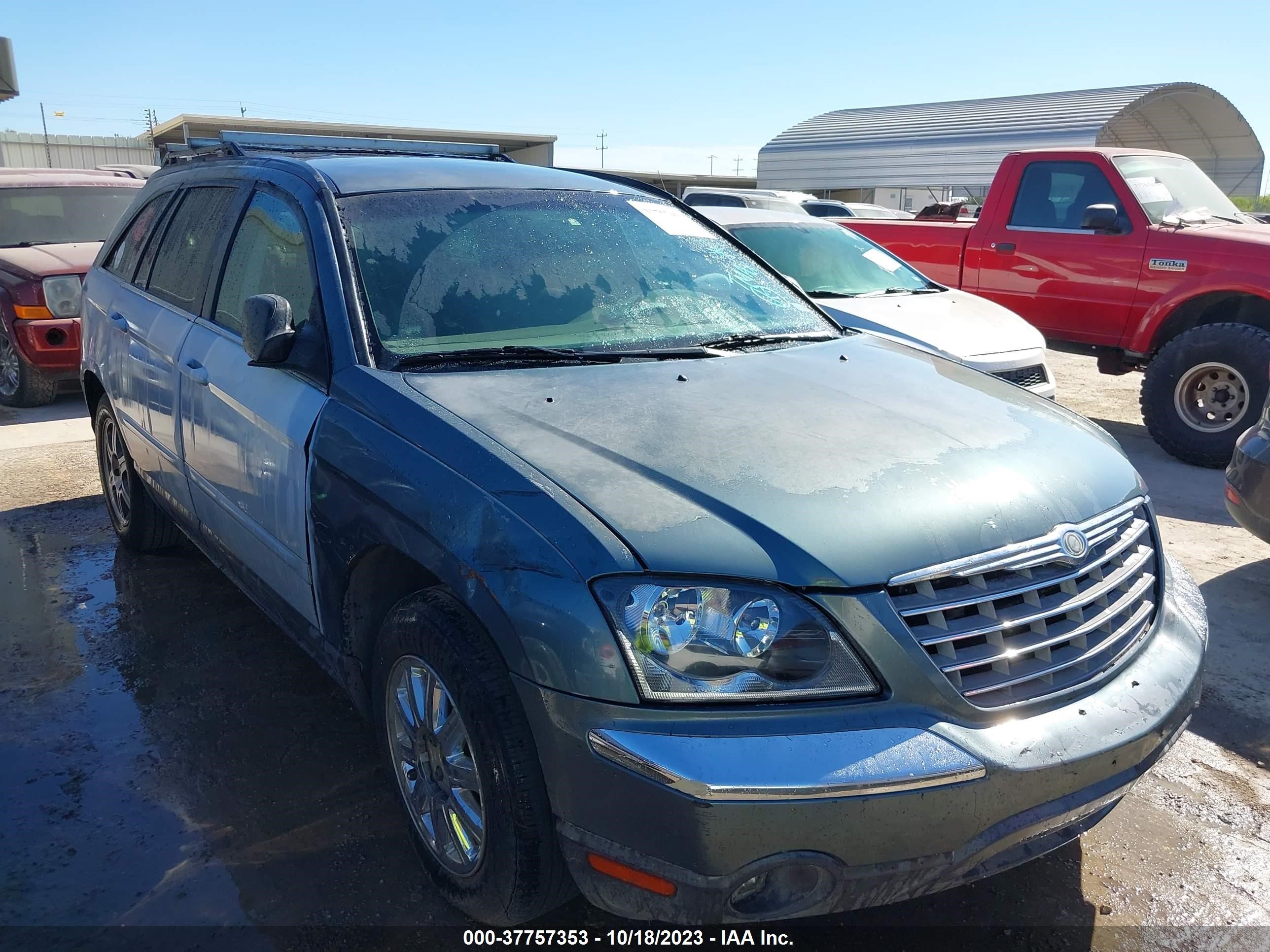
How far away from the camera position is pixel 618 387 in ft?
8.75

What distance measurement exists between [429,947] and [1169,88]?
1257 inches

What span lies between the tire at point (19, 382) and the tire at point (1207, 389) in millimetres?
8186

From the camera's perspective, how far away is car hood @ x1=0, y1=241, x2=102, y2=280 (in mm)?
7785

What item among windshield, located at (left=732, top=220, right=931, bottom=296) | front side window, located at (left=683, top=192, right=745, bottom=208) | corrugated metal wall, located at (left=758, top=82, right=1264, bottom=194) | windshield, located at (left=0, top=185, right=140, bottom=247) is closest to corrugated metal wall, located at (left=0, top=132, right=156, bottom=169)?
corrugated metal wall, located at (left=758, top=82, right=1264, bottom=194)

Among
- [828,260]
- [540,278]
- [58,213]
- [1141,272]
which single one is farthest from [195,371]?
[58,213]

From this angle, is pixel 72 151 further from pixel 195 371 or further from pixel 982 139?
pixel 195 371

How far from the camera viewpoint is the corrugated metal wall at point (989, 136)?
95.8 ft

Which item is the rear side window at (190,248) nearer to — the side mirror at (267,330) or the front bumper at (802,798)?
the side mirror at (267,330)

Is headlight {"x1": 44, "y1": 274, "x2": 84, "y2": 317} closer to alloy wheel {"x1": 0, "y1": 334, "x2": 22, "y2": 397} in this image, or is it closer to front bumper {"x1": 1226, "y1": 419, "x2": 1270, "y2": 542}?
alloy wheel {"x1": 0, "y1": 334, "x2": 22, "y2": 397}

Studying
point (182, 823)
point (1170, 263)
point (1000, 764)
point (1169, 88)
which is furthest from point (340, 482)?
point (1169, 88)

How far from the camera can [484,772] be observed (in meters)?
2.07

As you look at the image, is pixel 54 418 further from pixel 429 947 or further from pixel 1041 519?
pixel 1041 519

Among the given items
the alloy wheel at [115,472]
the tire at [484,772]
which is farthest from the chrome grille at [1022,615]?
the alloy wheel at [115,472]

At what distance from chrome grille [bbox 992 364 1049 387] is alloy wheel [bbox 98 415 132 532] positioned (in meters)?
4.71
